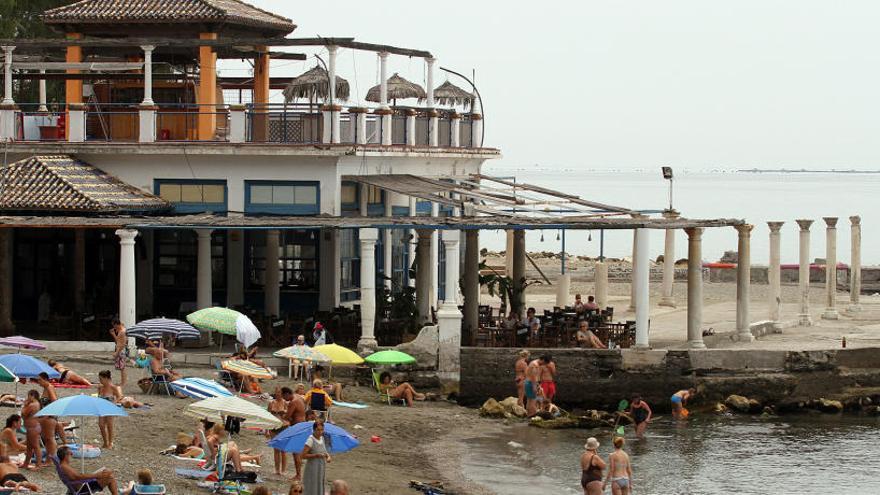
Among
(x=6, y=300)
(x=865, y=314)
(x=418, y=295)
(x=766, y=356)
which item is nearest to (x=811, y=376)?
(x=766, y=356)

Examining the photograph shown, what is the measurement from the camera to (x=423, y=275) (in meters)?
39.1

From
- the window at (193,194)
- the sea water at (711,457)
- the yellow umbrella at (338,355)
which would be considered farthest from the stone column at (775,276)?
the yellow umbrella at (338,355)

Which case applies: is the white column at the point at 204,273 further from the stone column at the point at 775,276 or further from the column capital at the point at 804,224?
the column capital at the point at 804,224

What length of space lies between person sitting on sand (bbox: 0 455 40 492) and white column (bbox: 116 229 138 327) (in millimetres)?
12906

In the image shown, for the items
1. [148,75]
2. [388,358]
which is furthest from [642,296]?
[148,75]

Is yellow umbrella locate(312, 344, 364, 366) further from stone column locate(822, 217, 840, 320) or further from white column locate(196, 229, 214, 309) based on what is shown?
stone column locate(822, 217, 840, 320)

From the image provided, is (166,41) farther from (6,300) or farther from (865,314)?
(865,314)

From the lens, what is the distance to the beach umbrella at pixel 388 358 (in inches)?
1314

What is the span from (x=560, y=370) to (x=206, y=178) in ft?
27.7

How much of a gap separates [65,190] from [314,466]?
47.9 feet

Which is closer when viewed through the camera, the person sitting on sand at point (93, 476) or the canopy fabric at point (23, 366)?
the person sitting on sand at point (93, 476)

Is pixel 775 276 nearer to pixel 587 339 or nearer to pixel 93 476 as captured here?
pixel 587 339

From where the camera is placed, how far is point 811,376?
3697 cm

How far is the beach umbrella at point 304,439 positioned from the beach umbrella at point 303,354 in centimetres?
722
